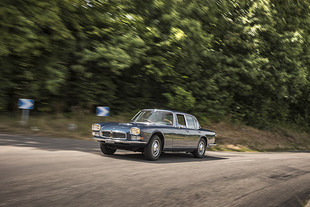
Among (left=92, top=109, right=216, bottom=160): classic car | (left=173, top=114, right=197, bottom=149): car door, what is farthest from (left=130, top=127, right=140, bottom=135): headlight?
(left=173, top=114, right=197, bottom=149): car door

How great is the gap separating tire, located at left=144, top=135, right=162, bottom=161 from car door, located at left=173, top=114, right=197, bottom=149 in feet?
2.75

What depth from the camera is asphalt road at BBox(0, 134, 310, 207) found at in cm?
443

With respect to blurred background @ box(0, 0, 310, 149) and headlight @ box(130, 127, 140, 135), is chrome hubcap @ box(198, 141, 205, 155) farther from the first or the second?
headlight @ box(130, 127, 140, 135)

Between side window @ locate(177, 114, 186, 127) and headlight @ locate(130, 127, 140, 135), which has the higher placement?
side window @ locate(177, 114, 186, 127)

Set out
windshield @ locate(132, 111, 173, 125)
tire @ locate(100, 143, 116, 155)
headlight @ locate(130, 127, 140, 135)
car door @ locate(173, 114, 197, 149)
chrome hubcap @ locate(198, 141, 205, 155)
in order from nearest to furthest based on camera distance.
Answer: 1. headlight @ locate(130, 127, 140, 135)
2. tire @ locate(100, 143, 116, 155)
3. windshield @ locate(132, 111, 173, 125)
4. car door @ locate(173, 114, 197, 149)
5. chrome hubcap @ locate(198, 141, 205, 155)

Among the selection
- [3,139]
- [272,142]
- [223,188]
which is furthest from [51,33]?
[272,142]

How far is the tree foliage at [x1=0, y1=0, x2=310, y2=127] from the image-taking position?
13.6 m

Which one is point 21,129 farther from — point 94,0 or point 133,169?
point 133,169

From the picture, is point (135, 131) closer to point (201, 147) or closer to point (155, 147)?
point (155, 147)

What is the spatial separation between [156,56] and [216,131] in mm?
6767

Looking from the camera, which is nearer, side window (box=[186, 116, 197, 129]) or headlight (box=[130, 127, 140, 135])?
headlight (box=[130, 127, 140, 135])

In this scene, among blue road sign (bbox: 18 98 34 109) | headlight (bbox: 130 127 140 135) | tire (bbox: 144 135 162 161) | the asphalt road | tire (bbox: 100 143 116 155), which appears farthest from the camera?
blue road sign (bbox: 18 98 34 109)

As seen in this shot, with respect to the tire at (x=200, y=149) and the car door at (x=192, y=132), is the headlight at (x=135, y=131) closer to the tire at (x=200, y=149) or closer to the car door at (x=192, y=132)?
the car door at (x=192, y=132)

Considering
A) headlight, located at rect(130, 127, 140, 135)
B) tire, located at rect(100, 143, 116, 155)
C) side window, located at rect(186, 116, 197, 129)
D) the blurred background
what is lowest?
tire, located at rect(100, 143, 116, 155)
